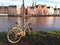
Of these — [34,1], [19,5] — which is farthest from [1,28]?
[34,1]

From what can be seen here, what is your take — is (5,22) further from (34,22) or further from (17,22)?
(34,22)

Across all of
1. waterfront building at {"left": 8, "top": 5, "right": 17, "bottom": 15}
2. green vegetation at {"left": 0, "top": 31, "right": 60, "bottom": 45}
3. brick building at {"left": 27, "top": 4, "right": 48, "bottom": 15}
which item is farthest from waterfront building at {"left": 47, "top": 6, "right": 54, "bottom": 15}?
waterfront building at {"left": 8, "top": 5, "right": 17, "bottom": 15}

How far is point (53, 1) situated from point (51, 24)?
Result: 48 cm

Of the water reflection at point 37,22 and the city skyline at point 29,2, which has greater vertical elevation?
the city skyline at point 29,2

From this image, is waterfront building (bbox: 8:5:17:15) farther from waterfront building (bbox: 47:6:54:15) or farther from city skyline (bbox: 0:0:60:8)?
waterfront building (bbox: 47:6:54:15)

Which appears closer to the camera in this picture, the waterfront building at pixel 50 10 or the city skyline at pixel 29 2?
the city skyline at pixel 29 2

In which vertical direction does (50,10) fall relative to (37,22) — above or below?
above

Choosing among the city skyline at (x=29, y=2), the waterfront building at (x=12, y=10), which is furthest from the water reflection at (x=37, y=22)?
the city skyline at (x=29, y=2)

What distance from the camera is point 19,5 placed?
9.37 ft

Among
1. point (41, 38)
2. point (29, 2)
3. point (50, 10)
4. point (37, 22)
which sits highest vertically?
point (29, 2)

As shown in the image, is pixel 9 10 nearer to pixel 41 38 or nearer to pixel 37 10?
pixel 37 10

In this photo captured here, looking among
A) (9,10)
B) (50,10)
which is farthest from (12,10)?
(50,10)

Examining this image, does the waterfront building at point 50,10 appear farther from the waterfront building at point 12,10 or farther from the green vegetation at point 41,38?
the waterfront building at point 12,10

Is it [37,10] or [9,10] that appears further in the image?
[37,10]
